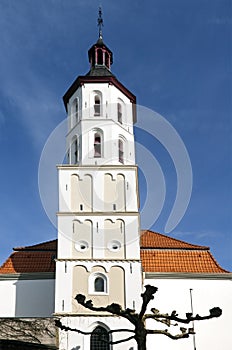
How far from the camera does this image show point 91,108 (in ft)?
93.2

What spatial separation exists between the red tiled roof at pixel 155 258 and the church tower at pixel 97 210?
474cm

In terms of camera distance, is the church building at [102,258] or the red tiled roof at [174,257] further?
the red tiled roof at [174,257]

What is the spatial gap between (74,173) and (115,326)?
901cm

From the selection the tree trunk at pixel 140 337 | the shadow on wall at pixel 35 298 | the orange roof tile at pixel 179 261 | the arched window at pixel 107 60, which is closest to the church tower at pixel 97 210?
the arched window at pixel 107 60

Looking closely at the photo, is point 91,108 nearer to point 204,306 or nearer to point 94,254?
point 94,254

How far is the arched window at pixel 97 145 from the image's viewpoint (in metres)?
27.2

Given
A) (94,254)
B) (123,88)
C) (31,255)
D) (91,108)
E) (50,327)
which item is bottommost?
(50,327)

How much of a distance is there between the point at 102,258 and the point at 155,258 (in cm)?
671

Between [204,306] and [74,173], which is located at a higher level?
[74,173]

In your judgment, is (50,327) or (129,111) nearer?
(50,327)

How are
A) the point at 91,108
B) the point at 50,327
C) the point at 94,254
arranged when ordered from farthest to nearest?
the point at 91,108
the point at 94,254
the point at 50,327

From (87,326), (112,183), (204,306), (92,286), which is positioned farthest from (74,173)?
(204,306)

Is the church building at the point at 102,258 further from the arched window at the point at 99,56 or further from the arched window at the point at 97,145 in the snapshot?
the arched window at the point at 99,56

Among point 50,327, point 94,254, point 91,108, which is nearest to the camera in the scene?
point 50,327
